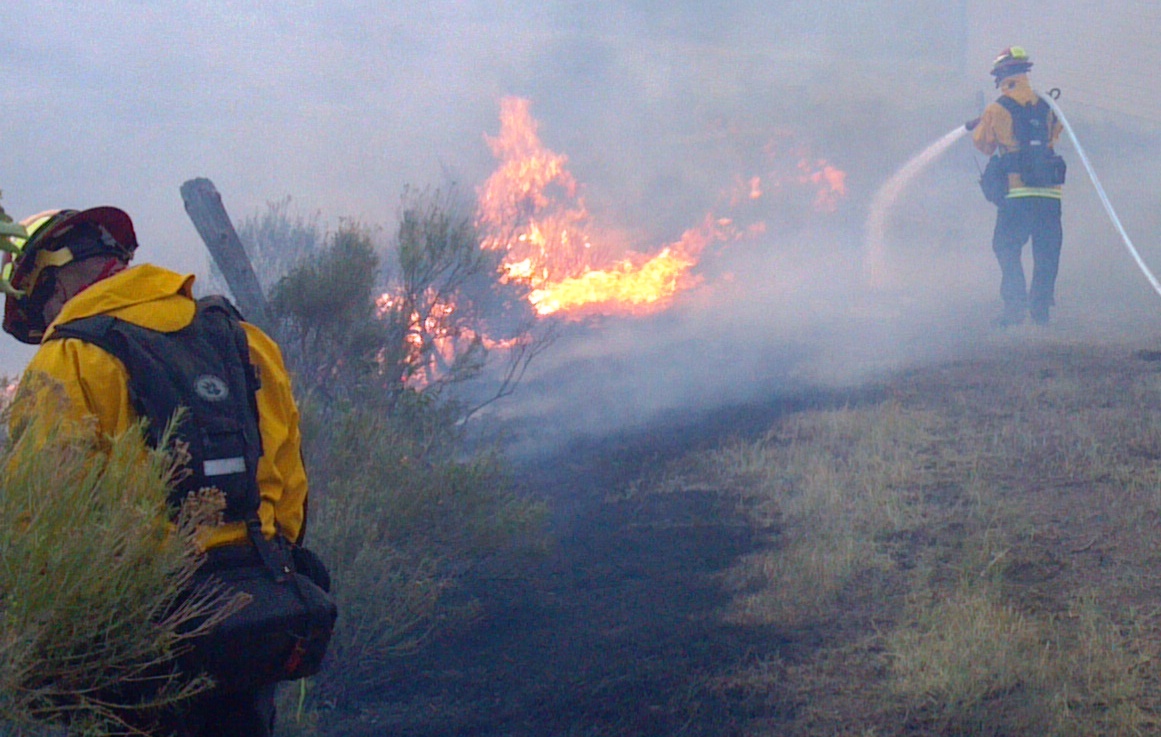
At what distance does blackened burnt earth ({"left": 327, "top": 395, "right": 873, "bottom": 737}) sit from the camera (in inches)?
149

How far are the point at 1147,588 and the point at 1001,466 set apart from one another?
174cm

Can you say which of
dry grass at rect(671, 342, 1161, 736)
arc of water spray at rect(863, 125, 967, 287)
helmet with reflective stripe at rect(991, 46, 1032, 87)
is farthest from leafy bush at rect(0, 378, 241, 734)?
arc of water spray at rect(863, 125, 967, 287)

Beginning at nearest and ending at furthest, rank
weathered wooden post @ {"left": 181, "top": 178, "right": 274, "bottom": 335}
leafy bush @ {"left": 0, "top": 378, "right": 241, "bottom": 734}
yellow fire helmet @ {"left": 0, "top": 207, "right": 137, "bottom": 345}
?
leafy bush @ {"left": 0, "top": 378, "right": 241, "bottom": 734} → yellow fire helmet @ {"left": 0, "top": 207, "right": 137, "bottom": 345} → weathered wooden post @ {"left": 181, "top": 178, "right": 274, "bottom": 335}

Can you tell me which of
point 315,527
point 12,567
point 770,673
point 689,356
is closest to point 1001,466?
point 770,673

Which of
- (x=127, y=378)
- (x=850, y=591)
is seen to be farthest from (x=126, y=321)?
(x=850, y=591)

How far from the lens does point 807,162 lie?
1825 centimetres

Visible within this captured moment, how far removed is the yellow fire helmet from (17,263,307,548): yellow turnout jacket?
0.18m

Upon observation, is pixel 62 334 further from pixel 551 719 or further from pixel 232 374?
pixel 551 719

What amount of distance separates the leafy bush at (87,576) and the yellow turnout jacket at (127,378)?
0.06 meters

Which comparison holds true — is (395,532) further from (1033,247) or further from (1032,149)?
(1032,149)

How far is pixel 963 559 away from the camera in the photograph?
15.1 feet

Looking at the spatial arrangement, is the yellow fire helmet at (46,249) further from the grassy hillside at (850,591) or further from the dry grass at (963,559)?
the dry grass at (963,559)

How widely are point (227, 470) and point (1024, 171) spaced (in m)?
9.33

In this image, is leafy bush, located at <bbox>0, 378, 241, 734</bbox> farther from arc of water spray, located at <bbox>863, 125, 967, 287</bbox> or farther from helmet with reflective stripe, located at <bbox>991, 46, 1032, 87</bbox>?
arc of water spray, located at <bbox>863, 125, 967, 287</bbox>
